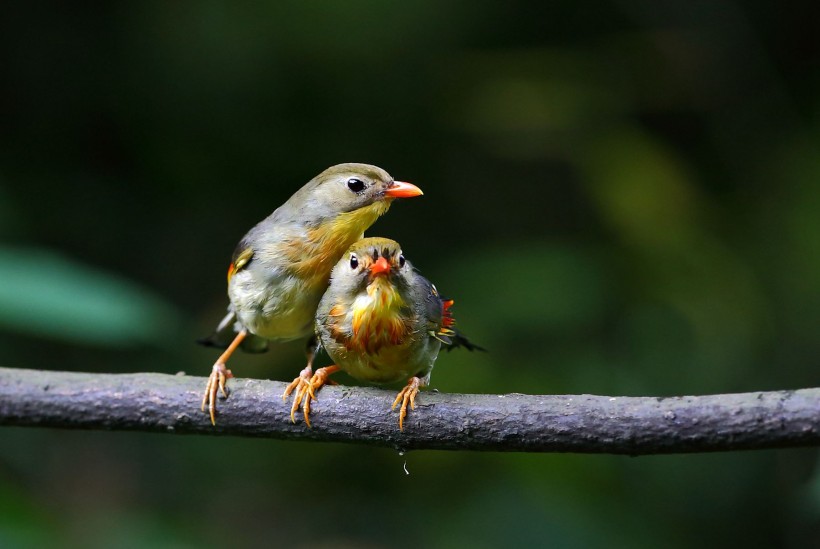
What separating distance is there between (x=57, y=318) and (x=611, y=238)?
10.9 feet

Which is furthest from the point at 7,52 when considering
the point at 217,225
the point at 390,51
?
the point at 390,51

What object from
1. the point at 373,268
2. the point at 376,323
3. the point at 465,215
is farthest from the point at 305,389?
the point at 465,215

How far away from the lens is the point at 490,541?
479 cm

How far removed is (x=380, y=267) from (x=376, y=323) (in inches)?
8.0

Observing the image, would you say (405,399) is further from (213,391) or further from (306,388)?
(213,391)

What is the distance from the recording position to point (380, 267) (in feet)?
9.60

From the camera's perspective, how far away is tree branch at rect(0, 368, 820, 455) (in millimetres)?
2539

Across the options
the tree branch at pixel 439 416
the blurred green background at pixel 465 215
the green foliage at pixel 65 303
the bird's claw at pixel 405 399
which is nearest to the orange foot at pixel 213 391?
the tree branch at pixel 439 416

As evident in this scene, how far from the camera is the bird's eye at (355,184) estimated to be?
3422 mm

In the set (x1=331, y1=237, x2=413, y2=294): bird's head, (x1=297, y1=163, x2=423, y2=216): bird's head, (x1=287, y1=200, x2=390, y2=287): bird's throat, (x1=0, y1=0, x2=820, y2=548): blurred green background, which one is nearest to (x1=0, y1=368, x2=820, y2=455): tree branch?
(x1=331, y1=237, x2=413, y2=294): bird's head

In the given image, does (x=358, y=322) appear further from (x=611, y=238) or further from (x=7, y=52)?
(x=7, y=52)

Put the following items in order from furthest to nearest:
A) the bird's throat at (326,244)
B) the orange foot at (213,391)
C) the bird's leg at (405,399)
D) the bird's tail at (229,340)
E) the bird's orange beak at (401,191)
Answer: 1. the bird's tail at (229,340)
2. the bird's throat at (326,244)
3. the bird's orange beak at (401,191)
4. the orange foot at (213,391)
5. the bird's leg at (405,399)

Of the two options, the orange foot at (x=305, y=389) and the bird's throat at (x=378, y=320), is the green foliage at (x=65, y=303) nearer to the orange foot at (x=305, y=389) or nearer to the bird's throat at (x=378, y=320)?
the orange foot at (x=305, y=389)

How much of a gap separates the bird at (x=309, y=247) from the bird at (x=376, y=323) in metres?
0.27
